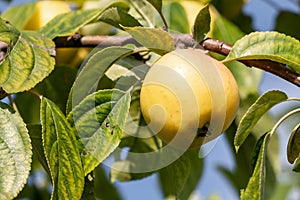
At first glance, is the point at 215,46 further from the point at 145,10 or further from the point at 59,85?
the point at 59,85

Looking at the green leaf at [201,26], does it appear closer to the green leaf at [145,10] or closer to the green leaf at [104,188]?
the green leaf at [145,10]

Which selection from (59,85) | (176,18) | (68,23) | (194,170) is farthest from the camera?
(194,170)

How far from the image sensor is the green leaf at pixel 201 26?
1.06 metres

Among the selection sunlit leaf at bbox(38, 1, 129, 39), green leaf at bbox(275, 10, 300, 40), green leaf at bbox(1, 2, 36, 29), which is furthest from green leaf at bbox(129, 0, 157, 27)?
green leaf at bbox(275, 10, 300, 40)

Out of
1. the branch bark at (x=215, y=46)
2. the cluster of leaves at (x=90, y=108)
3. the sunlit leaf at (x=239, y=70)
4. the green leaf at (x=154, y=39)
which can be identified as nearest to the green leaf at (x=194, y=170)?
the sunlit leaf at (x=239, y=70)

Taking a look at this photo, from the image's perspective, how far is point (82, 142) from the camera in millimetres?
944

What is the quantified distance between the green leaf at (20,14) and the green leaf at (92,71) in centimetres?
58

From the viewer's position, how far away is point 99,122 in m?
0.97

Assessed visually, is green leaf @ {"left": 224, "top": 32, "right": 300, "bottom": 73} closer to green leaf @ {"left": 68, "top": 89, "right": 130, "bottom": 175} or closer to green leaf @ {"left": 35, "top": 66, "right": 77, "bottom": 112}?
green leaf @ {"left": 68, "top": 89, "right": 130, "bottom": 175}

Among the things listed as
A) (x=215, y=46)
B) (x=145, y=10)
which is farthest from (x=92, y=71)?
(x=145, y=10)

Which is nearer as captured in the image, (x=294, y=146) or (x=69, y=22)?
(x=294, y=146)

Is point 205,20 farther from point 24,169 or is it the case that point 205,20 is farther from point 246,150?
point 246,150

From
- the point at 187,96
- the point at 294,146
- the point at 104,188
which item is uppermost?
the point at 187,96

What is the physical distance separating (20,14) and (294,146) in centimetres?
88
